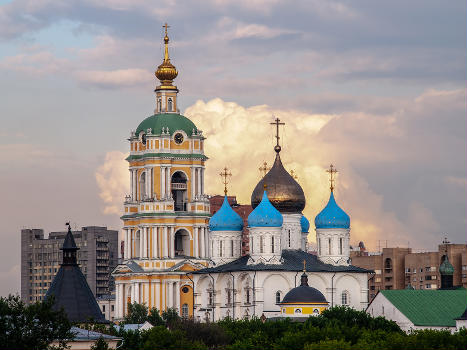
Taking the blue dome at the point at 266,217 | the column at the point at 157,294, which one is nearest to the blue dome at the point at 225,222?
the blue dome at the point at 266,217

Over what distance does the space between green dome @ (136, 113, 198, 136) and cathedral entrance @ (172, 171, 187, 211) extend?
2958mm

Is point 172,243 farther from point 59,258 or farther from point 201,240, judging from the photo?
point 59,258

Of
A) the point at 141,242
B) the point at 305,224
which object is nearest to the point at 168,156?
the point at 141,242

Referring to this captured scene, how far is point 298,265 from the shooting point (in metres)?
106

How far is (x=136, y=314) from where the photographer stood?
364 feet

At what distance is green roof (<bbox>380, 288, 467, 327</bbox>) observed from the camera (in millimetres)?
99125

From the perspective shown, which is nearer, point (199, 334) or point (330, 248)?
point (199, 334)

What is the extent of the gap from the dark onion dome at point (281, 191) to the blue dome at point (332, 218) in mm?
2223

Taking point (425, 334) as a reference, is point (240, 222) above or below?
above

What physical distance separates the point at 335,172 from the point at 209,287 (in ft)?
35.4

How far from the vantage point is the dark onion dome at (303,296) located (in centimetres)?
9975

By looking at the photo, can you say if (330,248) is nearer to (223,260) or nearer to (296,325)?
(223,260)

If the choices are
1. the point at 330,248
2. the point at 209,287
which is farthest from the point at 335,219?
the point at 209,287

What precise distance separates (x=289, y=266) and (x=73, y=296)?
16.2 m
